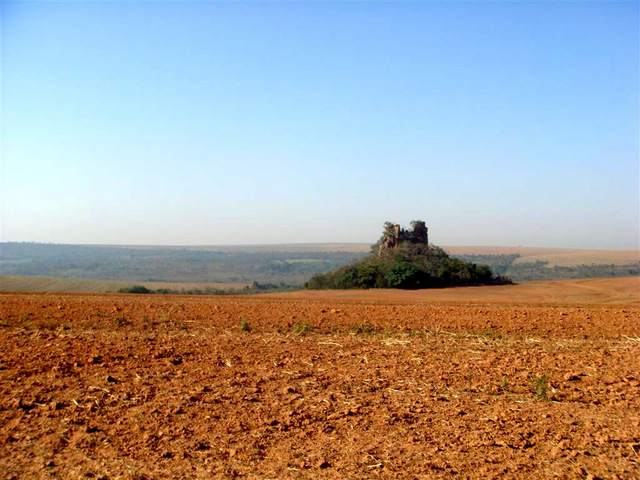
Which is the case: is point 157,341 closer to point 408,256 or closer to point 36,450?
point 36,450

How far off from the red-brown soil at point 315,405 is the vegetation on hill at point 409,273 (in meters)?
20.8

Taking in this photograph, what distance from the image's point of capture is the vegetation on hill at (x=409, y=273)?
33156 mm

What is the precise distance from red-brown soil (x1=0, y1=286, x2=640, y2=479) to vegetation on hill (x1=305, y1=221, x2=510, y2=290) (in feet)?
68.2

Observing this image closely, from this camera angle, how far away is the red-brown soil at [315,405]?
5500 millimetres

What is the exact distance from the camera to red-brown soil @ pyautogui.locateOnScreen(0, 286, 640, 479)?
5.50m

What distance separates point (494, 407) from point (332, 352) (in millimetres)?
3721

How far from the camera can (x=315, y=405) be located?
7.02 meters

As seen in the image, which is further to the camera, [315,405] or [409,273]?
[409,273]

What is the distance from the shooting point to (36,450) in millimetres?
5711

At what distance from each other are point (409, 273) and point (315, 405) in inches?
1023

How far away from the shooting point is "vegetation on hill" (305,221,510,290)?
1305 inches

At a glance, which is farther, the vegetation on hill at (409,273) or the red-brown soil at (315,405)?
the vegetation on hill at (409,273)

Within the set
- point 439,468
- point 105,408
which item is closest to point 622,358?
point 439,468

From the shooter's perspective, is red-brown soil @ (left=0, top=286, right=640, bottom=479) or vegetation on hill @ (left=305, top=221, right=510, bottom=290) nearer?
red-brown soil @ (left=0, top=286, right=640, bottom=479)
